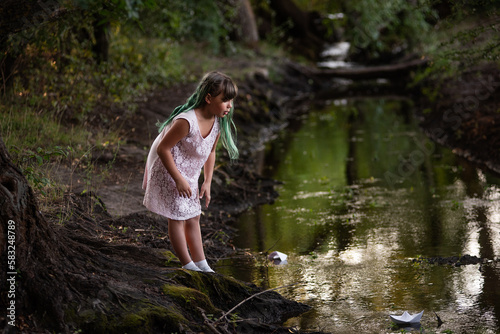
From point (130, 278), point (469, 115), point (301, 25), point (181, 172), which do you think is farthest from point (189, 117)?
point (301, 25)

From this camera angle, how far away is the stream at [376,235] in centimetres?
524

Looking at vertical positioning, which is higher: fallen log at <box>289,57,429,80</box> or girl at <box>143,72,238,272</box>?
fallen log at <box>289,57,429,80</box>

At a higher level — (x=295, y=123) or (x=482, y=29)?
(x=482, y=29)

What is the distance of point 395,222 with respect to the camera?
8.07m

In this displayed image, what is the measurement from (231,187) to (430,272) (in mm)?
4142

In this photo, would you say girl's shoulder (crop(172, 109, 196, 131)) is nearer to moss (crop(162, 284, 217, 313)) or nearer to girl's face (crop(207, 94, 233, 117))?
girl's face (crop(207, 94, 233, 117))

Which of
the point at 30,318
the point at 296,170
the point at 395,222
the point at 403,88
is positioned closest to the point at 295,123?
the point at 296,170

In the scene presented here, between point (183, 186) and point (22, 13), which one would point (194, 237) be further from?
point (22, 13)

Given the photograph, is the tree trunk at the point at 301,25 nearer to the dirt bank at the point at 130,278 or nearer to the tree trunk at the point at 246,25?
the tree trunk at the point at 246,25

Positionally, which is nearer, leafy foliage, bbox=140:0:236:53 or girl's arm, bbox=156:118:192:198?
girl's arm, bbox=156:118:192:198

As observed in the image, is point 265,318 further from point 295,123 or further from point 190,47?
point 190,47

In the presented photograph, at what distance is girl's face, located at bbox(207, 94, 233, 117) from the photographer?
5219mm

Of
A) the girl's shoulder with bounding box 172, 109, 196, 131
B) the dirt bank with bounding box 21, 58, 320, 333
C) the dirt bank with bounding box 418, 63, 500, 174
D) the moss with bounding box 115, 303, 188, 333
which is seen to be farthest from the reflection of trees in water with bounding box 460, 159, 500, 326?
the girl's shoulder with bounding box 172, 109, 196, 131

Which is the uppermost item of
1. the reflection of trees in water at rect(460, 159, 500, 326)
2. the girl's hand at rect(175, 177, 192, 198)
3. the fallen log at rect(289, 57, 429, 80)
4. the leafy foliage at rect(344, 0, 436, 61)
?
the leafy foliage at rect(344, 0, 436, 61)
